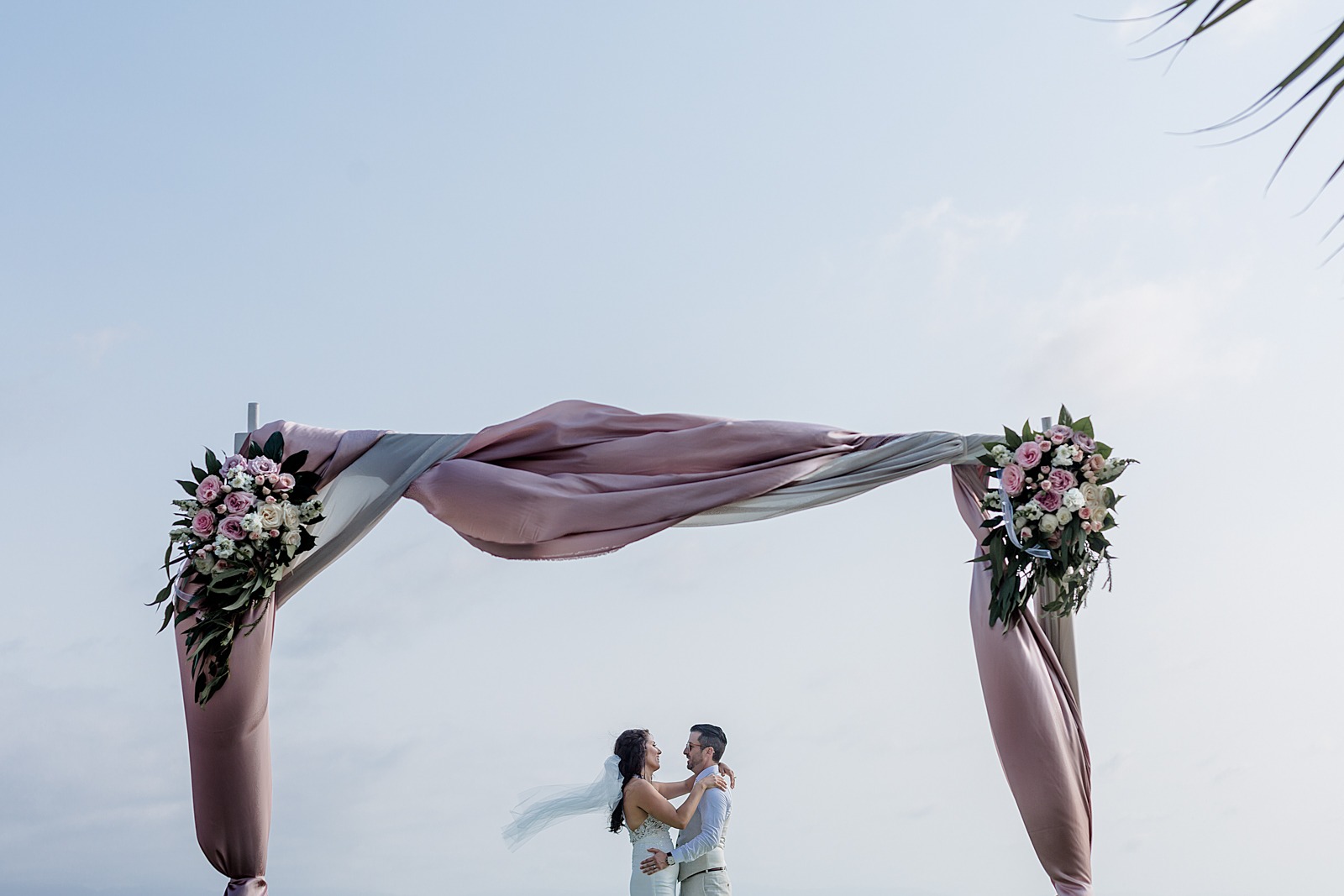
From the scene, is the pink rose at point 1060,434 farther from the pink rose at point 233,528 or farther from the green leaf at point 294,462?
the pink rose at point 233,528

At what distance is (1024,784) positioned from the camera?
4.35 meters

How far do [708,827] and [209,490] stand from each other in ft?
7.60

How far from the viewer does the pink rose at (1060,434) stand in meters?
4.41

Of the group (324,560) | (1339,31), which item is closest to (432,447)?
(324,560)

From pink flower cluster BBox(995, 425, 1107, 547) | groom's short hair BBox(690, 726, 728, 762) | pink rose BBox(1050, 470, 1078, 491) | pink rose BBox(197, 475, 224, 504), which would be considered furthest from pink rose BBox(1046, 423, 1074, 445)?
pink rose BBox(197, 475, 224, 504)

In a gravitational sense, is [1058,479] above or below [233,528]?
above

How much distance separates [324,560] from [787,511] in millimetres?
1683

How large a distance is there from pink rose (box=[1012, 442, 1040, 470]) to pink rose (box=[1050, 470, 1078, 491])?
0.28ft

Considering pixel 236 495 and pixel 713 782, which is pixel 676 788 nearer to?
pixel 713 782

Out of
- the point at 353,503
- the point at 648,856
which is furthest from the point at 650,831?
the point at 353,503

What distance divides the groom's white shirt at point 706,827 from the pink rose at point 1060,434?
193cm

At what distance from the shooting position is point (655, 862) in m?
5.14

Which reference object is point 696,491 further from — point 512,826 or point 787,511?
point 512,826

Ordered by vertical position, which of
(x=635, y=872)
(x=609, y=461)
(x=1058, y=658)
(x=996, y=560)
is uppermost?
(x=609, y=461)
